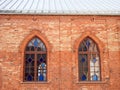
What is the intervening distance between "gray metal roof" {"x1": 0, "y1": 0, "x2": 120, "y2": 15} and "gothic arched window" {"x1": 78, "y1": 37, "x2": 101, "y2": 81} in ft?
6.60

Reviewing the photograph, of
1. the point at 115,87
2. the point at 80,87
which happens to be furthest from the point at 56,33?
the point at 115,87

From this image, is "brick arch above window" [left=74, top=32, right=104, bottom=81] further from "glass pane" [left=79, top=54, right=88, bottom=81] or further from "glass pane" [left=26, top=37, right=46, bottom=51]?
"glass pane" [left=26, top=37, right=46, bottom=51]

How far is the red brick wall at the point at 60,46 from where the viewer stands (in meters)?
14.0

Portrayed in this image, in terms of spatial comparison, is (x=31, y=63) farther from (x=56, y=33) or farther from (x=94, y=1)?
(x=94, y=1)

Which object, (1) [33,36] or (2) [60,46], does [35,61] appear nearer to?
(1) [33,36]

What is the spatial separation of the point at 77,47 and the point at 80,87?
7.94 feet

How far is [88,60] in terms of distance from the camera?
14.6m

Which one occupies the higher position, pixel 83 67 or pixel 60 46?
pixel 60 46

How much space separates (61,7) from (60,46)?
3020mm

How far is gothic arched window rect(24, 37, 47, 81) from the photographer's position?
1431 cm

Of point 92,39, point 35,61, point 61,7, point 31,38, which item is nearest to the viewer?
point 35,61

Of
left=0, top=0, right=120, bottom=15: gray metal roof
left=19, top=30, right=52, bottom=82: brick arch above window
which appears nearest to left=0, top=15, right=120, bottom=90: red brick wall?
left=19, top=30, right=52, bottom=82: brick arch above window

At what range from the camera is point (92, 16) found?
589 inches

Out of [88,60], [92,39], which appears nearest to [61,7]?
[92,39]
